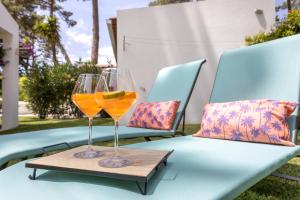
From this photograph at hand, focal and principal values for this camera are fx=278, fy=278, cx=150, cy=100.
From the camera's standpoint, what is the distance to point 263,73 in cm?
244

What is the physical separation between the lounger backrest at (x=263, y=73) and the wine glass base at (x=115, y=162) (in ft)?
4.51

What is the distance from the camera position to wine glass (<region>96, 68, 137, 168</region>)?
42.0 inches

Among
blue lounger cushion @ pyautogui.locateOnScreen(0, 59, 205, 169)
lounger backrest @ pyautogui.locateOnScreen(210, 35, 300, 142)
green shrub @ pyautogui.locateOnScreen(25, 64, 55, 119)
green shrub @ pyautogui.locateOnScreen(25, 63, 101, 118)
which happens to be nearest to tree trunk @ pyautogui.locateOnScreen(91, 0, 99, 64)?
green shrub @ pyautogui.locateOnScreen(25, 63, 101, 118)

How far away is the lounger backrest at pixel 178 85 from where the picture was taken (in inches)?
119

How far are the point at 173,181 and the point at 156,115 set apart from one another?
1.91 m

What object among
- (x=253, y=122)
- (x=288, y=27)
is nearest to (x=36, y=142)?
(x=253, y=122)

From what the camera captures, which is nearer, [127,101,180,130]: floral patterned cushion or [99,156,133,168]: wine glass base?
[99,156,133,168]: wine glass base

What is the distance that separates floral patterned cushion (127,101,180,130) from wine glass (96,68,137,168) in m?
1.72

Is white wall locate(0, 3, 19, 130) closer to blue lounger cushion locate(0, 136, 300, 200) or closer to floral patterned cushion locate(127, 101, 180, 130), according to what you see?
floral patterned cushion locate(127, 101, 180, 130)

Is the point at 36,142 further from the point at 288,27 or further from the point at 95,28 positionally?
the point at 95,28

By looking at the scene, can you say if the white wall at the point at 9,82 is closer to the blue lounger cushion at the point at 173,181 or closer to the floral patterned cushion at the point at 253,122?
the floral patterned cushion at the point at 253,122

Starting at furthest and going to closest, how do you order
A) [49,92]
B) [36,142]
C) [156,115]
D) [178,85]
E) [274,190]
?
[49,92]
[178,85]
[156,115]
[274,190]
[36,142]

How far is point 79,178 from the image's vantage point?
1071 mm

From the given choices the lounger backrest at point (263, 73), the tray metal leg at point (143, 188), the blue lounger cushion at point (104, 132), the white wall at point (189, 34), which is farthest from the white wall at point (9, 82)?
the tray metal leg at point (143, 188)
